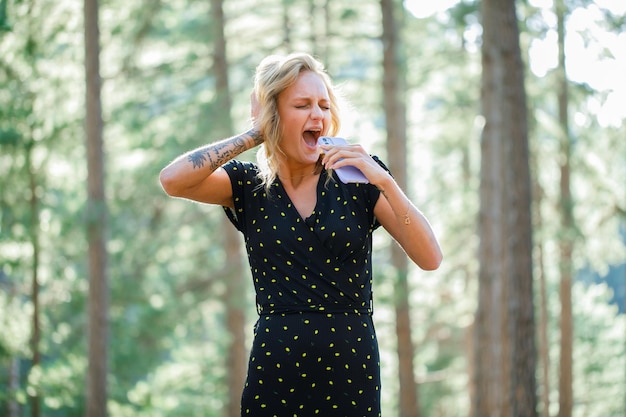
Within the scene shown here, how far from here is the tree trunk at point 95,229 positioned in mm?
10992

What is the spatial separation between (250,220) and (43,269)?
11.7 m

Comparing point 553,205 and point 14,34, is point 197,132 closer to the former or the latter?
point 14,34

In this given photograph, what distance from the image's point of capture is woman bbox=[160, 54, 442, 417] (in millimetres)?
2730

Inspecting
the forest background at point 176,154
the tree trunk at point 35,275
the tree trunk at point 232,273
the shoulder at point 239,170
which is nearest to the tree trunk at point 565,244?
the forest background at point 176,154

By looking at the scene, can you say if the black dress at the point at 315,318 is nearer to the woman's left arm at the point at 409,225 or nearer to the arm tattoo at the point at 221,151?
the woman's left arm at the point at 409,225

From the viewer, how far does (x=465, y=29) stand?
11633 mm

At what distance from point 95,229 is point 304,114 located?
8729mm

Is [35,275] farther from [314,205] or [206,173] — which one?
[314,205]

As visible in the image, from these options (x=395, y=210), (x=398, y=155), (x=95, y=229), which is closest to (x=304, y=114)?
(x=395, y=210)

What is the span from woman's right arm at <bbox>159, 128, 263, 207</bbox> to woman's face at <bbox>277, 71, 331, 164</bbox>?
14cm

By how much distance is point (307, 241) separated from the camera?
2.75 meters

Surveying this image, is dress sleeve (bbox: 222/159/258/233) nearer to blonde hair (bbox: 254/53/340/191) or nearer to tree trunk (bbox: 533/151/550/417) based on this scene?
blonde hair (bbox: 254/53/340/191)

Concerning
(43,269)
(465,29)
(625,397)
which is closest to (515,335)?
(465,29)

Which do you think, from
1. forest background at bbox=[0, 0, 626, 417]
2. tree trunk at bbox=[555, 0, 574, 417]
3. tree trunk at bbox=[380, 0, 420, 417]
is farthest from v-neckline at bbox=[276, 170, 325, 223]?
tree trunk at bbox=[555, 0, 574, 417]
